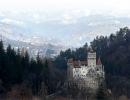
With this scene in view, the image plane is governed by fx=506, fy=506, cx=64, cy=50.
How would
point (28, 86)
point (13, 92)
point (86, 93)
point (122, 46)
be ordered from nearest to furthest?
point (13, 92)
point (28, 86)
point (86, 93)
point (122, 46)

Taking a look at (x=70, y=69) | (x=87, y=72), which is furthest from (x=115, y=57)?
(x=87, y=72)

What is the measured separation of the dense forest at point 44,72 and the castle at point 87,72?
781 millimetres

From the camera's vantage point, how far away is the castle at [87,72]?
47459mm

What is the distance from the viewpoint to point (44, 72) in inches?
1737

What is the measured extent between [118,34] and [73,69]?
41.4ft

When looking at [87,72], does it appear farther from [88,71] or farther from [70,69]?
[70,69]

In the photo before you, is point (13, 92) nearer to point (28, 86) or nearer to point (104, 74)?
point (28, 86)

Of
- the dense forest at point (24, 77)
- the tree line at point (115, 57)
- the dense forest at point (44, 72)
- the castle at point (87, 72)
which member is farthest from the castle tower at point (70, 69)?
the dense forest at point (24, 77)

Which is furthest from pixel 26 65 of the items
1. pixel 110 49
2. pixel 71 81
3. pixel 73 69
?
pixel 110 49

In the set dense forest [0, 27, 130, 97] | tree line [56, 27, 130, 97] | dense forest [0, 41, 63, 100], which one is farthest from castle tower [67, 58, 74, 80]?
dense forest [0, 41, 63, 100]

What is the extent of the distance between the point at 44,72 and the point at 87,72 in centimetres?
802

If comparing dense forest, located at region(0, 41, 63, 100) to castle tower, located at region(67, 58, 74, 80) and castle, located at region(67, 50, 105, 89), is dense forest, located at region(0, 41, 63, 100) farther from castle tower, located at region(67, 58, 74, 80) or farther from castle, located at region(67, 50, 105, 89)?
castle tower, located at region(67, 58, 74, 80)

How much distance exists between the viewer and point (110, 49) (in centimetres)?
6072

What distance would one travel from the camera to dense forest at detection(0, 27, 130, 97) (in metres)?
38.8
